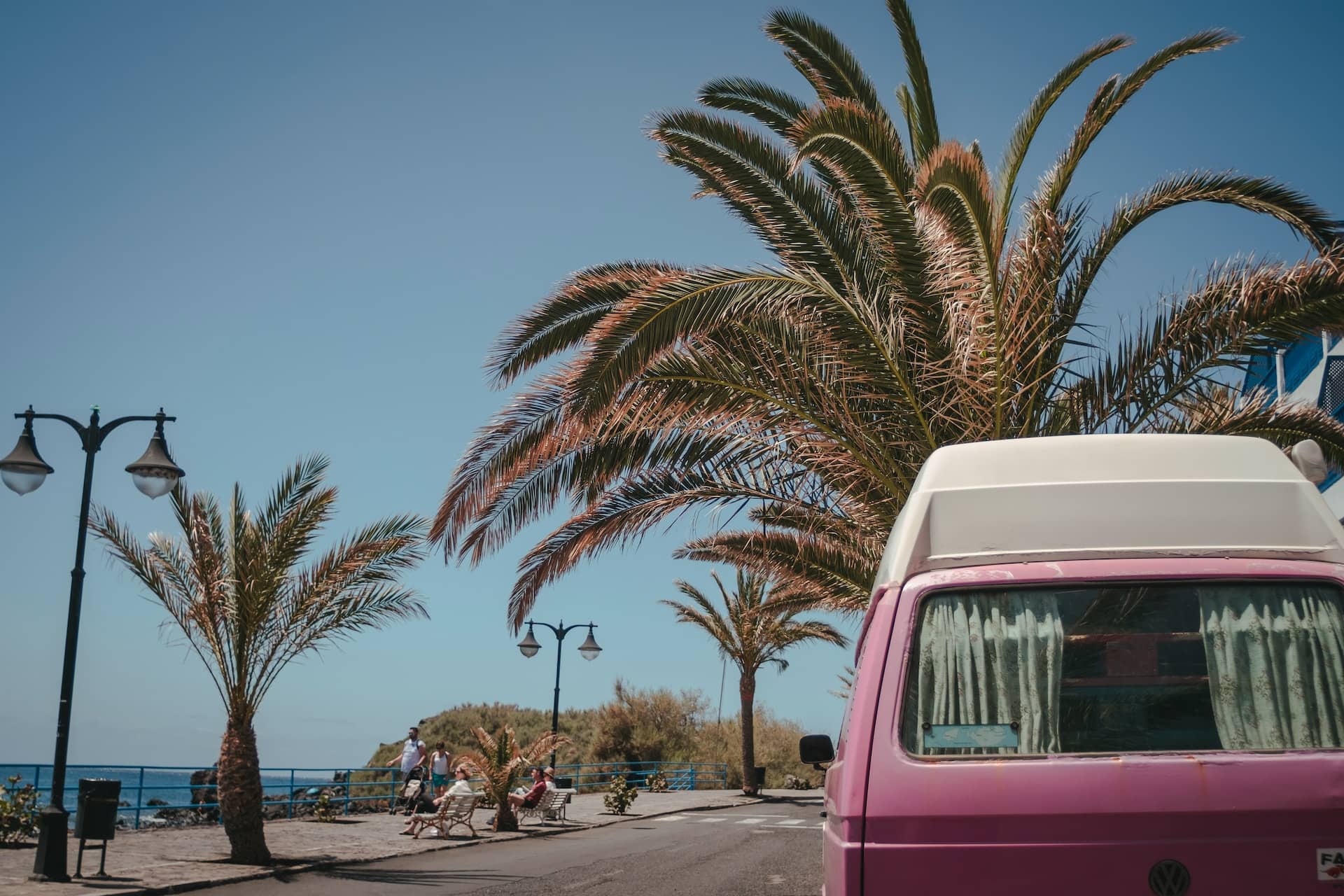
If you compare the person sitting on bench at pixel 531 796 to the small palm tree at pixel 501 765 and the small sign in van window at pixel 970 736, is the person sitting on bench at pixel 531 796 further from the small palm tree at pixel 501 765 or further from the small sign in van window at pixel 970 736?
the small sign in van window at pixel 970 736

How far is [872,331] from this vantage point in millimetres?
9383

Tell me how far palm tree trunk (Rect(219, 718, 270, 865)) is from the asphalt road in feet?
3.82

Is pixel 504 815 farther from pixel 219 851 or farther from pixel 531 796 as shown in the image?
pixel 219 851

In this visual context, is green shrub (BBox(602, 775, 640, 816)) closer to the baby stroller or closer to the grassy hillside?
the baby stroller

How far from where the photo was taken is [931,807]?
3.28m

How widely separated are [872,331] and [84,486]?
10.3m

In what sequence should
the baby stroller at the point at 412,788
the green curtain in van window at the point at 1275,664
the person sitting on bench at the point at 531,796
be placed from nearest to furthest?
the green curtain in van window at the point at 1275,664 < the person sitting on bench at the point at 531,796 < the baby stroller at the point at 412,788

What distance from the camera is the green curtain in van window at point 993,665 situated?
351 cm

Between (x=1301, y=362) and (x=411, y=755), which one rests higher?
(x=1301, y=362)

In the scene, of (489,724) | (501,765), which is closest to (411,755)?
(501,765)

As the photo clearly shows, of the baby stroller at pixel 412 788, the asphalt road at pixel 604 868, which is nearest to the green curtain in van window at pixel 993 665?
the asphalt road at pixel 604 868

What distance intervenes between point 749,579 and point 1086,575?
1219 inches

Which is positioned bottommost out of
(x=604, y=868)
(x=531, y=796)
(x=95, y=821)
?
(x=604, y=868)

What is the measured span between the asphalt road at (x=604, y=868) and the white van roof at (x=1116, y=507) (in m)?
8.93
